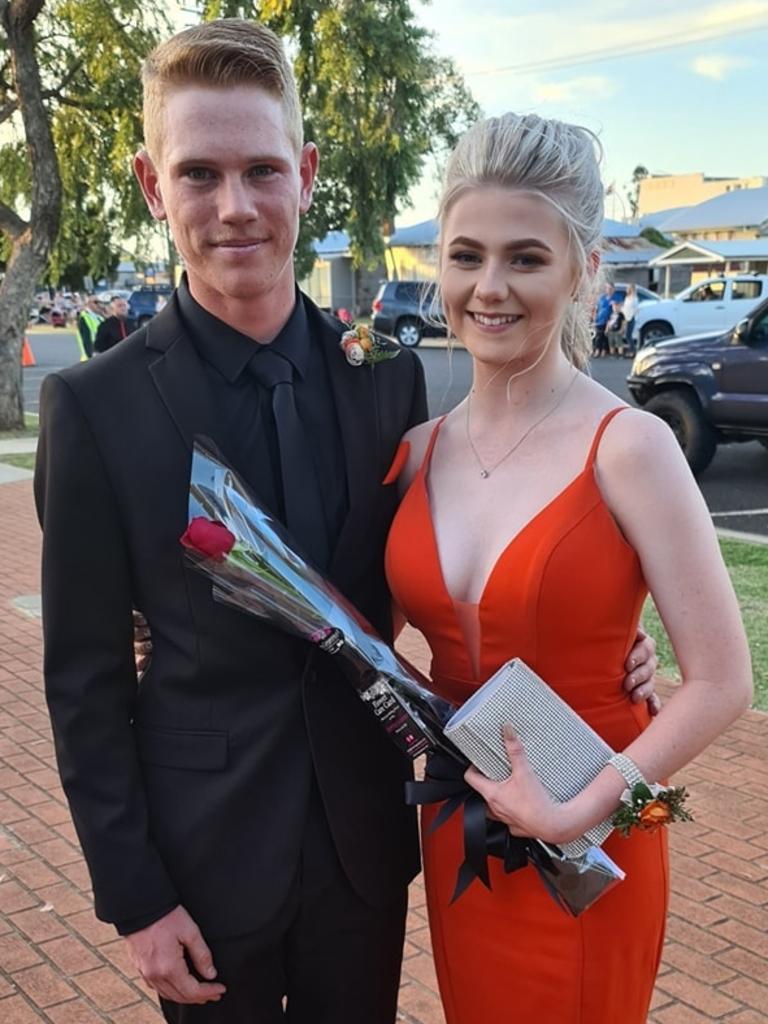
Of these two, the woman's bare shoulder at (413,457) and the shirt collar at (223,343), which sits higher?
the shirt collar at (223,343)

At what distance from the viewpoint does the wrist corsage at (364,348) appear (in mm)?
1999

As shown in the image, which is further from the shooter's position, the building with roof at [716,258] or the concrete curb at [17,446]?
the building with roof at [716,258]

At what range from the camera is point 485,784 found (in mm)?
1703

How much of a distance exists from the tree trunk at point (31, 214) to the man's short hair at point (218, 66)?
1315cm

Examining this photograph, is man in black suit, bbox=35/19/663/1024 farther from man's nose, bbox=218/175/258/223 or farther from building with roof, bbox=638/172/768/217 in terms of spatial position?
building with roof, bbox=638/172/768/217

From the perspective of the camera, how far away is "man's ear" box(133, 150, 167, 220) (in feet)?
6.15

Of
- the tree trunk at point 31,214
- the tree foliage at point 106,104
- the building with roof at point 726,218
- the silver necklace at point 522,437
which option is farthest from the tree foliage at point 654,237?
the silver necklace at point 522,437

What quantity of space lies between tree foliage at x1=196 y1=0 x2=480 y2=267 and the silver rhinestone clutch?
31.7 feet

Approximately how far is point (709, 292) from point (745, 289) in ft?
2.90

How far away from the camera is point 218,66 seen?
68.6 inches

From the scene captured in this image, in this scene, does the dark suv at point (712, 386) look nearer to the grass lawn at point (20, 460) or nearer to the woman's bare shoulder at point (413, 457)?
the grass lawn at point (20, 460)

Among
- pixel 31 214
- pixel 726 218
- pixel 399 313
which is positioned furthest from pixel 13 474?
pixel 726 218

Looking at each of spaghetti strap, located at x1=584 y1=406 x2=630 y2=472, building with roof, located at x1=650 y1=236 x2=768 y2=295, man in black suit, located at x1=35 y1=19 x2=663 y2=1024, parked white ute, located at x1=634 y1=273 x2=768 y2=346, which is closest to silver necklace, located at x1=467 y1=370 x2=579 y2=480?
spaghetti strap, located at x1=584 y1=406 x2=630 y2=472

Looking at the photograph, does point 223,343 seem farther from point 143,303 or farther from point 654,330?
point 143,303
